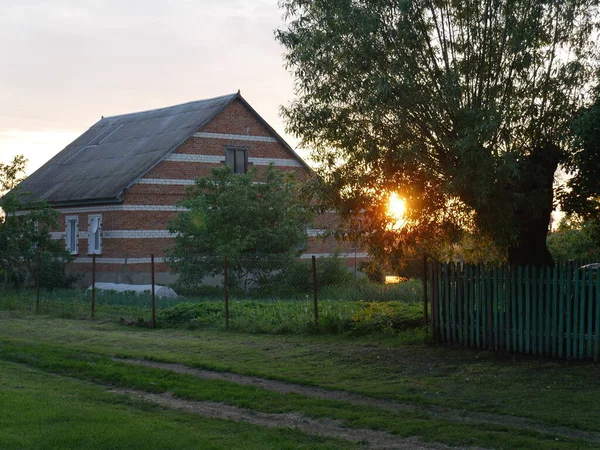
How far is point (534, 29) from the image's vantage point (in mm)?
15359

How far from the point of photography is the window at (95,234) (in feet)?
130

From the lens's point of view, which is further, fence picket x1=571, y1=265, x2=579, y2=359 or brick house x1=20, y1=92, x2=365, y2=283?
brick house x1=20, y1=92, x2=365, y2=283

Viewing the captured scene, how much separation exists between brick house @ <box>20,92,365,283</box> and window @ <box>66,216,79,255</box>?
1.9 inches

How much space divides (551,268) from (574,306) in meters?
1.16

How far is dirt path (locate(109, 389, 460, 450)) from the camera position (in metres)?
9.53

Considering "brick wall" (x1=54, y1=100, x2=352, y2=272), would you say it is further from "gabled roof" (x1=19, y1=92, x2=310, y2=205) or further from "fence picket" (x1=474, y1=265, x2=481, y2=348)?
"fence picket" (x1=474, y1=265, x2=481, y2=348)

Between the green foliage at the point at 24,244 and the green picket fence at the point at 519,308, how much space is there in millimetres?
20977

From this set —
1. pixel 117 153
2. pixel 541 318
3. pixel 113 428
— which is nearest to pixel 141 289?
pixel 117 153

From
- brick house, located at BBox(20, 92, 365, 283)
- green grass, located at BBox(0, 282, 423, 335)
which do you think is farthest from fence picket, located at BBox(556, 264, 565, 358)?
brick house, located at BBox(20, 92, 365, 283)

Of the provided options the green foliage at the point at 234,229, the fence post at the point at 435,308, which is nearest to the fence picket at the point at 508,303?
the fence post at the point at 435,308

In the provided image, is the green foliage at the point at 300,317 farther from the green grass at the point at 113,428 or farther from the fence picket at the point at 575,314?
the green grass at the point at 113,428

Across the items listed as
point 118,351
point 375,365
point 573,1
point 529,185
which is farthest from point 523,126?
point 118,351

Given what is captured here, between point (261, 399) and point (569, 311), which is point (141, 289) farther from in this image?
point (261, 399)

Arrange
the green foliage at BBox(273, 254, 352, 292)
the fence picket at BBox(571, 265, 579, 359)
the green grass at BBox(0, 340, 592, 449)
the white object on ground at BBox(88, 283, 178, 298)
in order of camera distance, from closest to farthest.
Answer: the green grass at BBox(0, 340, 592, 449)
the fence picket at BBox(571, 265, 579, 359)
the green foliage at BBox(273, 254, 352, 292)
the white object on ground at BBox(88, 283, 178, 298)
